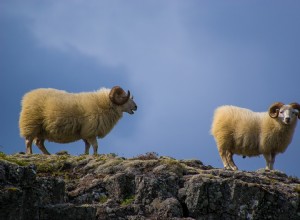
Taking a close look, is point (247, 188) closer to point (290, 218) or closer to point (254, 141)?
point (290, 218)

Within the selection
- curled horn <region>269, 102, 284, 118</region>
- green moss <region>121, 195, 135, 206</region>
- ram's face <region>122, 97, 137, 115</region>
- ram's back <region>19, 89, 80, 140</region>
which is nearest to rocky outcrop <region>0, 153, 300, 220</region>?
green moss <region>121, 195, 135, 206</region>

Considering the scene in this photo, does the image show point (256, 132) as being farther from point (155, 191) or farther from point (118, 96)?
point (155, 191)

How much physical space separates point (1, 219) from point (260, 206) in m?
6.50

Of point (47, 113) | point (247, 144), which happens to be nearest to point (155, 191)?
point (47, 113)

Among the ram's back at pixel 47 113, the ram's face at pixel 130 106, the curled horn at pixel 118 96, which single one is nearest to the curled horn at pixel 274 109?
the ram's face at pixel 130 106

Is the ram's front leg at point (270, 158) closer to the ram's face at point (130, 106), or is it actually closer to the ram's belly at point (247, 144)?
the ram's belly at point (247, 144)

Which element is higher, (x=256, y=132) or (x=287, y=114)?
(x=287, y=114)

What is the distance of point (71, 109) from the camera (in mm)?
23703

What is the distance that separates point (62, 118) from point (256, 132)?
7.68m

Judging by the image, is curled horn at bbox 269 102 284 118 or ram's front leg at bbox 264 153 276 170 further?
curled horn at bbox 269 102 284 118

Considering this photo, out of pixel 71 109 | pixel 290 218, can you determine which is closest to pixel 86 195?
pixel 290 218

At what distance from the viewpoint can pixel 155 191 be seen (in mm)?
13344

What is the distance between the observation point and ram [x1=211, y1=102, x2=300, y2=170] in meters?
24.2

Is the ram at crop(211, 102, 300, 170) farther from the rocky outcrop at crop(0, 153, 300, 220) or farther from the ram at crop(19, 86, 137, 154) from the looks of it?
the rocky outcrop at crop(0, 153, 300, 220)
